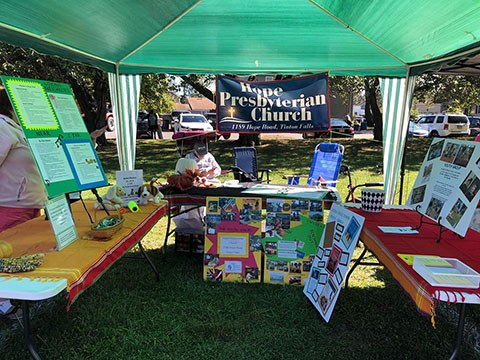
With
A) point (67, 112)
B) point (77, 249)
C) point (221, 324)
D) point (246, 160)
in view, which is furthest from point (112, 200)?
point (246, 160)

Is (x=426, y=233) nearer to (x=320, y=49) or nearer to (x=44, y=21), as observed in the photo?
(x=320, y=49)

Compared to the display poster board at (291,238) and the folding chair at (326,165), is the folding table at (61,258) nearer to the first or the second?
the display poster board at (291,238)

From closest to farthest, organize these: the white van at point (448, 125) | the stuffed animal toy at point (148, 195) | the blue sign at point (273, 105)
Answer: the stuffed animal toy at point (148, 195), the blue sign at point (273, 105), the white van at point (448, 125)

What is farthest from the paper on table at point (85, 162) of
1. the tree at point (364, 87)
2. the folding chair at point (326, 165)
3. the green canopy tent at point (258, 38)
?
the tree at point (364, 87)

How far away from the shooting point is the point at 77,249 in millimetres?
1694

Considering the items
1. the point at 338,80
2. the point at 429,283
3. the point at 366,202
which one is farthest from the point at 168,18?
the point at 338,80

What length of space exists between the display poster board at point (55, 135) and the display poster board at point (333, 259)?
167cm

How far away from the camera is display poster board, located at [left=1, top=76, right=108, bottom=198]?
1.68 metres

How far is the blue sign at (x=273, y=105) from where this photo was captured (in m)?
3.92

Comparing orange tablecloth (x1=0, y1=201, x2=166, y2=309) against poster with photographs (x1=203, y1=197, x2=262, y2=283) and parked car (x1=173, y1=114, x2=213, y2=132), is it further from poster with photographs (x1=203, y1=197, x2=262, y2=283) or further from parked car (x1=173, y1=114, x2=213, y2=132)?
parked car (x1=173, y1=114, x2=213, y2=132)

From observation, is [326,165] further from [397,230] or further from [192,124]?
[192,124]

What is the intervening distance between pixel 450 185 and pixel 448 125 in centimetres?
1834

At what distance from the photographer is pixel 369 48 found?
3629mm

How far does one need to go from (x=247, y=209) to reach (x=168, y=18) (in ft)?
6.29
